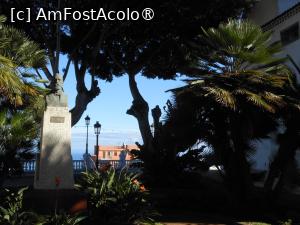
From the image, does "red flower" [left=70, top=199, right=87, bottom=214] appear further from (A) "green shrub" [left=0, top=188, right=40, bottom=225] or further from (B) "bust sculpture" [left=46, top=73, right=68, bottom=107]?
(B) "bust sculpture" [left=46, top=73, right=68, bottom=107]

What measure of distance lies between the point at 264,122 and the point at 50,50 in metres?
12.7

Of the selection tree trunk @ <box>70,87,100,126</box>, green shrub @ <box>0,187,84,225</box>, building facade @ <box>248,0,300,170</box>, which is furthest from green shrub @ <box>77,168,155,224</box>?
tree trunk @ <box>70,87,100,126</box>

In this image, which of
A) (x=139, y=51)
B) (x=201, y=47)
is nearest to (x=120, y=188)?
(x=201, y=47)

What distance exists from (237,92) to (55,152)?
441 centimetres

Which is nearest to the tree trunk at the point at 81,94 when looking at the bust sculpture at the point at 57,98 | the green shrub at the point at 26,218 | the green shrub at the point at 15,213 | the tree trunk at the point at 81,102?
the tree trunk at the point at 81,102

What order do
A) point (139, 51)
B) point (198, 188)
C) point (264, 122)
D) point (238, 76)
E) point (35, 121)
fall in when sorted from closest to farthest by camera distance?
1. point (238, 76)
2. point (264, 122)
3. point (35, 121)
4. point (198, 188)
5. point (139, 51)

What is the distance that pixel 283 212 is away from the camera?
35.8ft

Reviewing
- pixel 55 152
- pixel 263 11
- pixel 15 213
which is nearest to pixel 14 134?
pixel 55 152

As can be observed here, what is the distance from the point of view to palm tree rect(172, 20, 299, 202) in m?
10.7

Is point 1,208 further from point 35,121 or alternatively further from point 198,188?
point 198,188

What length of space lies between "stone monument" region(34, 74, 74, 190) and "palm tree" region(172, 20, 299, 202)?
303 centimetres

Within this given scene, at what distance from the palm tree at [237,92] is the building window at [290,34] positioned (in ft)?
23.5

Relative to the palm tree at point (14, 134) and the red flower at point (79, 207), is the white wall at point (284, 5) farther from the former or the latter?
the red flower at point (79, 207)

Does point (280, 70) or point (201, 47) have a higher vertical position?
point (201, 47)
